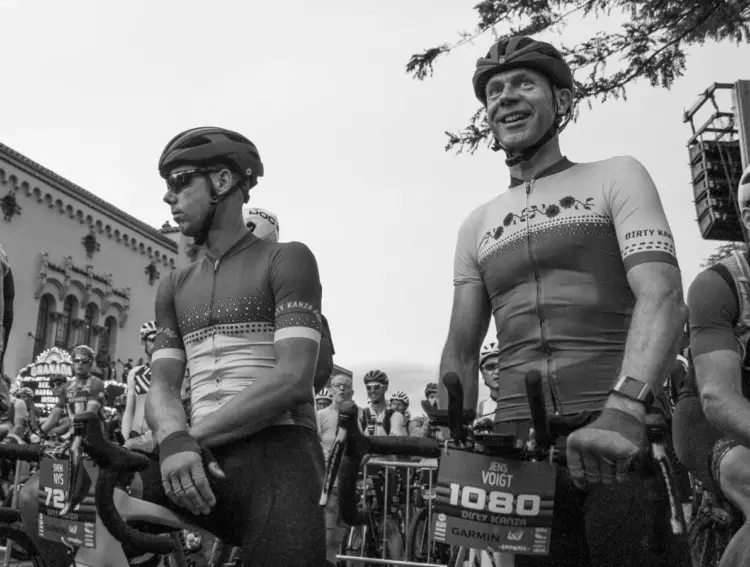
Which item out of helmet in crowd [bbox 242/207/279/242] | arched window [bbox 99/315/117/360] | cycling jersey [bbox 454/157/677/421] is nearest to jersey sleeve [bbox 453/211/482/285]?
cycling jersey [bbox 454/157/677/421]

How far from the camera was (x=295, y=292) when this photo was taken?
3092 millimetres

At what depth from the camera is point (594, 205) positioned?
2.76 m

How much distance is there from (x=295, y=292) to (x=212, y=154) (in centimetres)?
65

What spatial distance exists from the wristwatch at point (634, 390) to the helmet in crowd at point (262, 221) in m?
3.14

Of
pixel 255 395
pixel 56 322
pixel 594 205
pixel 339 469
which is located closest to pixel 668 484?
pixel 339 469

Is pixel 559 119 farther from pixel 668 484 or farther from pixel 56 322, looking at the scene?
pixel 56 322

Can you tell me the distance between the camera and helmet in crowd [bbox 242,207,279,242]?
5.09 meters

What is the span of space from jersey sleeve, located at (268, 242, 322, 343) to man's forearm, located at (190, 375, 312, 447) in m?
0.18

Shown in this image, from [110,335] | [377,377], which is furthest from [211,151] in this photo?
[110,335]

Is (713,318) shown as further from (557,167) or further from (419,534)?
(419,534)

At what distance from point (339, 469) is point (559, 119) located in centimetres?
148

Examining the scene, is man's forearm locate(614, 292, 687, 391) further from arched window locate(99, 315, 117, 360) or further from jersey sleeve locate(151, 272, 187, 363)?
arched window locate(99, 315, 117, 360)

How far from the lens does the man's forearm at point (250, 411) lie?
9.51 feet

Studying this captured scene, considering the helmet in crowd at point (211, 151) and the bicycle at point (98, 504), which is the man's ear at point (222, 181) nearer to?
the helmet in crowd at point (211, 151)
